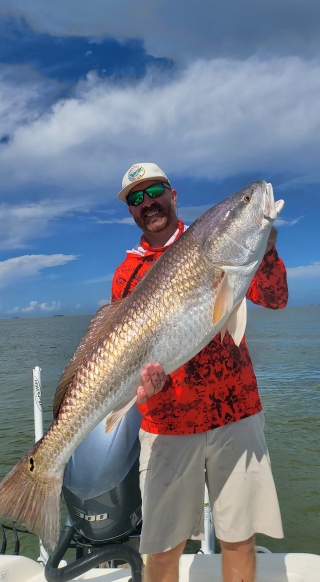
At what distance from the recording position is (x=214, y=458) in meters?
3.50

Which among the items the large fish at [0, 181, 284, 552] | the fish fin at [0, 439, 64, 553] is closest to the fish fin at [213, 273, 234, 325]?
the large fish at [0, 181, 284, 552]

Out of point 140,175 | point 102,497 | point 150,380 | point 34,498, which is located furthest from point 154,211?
point 102,497

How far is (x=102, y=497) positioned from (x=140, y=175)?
9.44 ft

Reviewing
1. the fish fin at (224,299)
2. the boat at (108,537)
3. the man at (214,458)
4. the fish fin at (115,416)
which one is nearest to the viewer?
the fish fin at (224,299)

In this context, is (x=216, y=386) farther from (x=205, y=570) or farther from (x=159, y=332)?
(x=205, y=570)

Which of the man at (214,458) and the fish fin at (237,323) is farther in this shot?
the man at (214,458)

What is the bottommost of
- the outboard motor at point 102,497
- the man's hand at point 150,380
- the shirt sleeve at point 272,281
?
the outboard motor at point 102,497

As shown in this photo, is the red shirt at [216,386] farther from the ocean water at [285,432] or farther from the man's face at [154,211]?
the ocean water at [285,432]

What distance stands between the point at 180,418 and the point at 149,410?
0.87 feet

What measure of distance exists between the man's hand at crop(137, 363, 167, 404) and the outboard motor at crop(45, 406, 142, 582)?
1346mm

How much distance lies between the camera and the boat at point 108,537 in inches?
146

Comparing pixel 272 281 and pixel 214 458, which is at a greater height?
pixel 272 281

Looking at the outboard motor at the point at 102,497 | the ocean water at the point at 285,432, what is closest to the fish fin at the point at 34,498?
the outboard motor at the point at 102,497

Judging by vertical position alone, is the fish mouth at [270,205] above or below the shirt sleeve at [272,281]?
above
